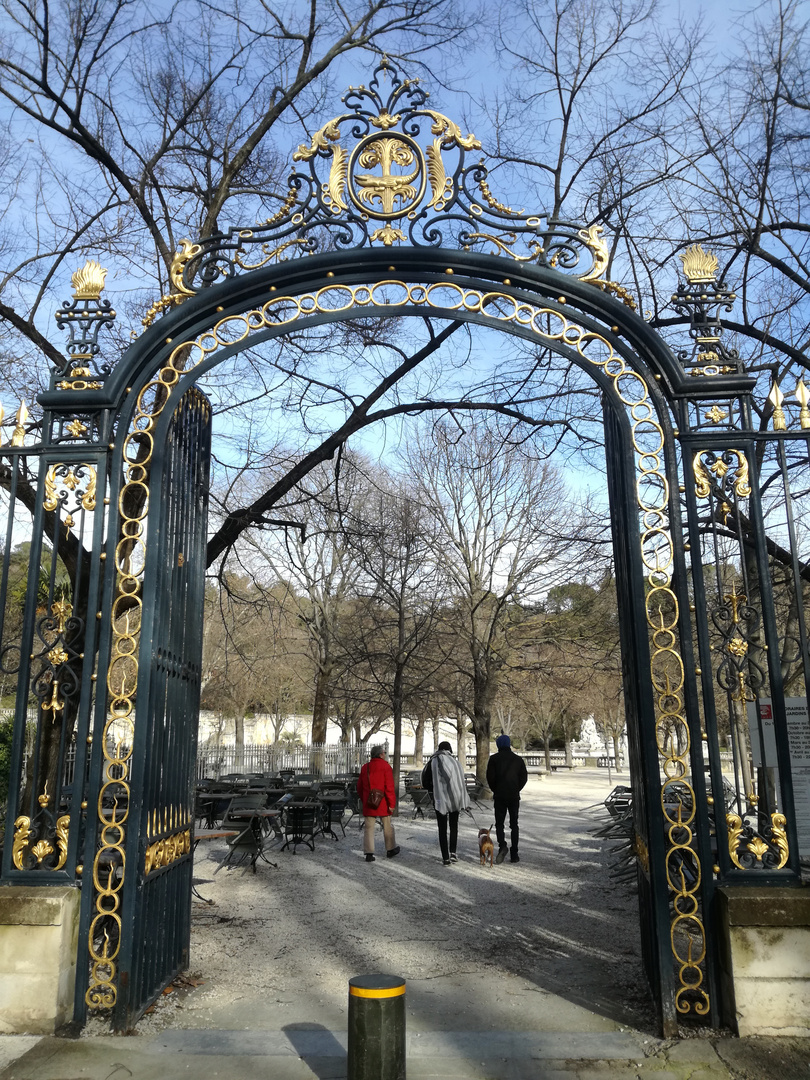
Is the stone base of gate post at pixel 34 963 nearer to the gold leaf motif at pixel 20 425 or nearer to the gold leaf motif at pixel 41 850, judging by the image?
the gold leaf motif at pixel 41 850

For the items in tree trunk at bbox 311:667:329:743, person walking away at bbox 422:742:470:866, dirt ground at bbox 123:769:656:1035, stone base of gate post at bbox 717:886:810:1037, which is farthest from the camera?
tree trunk at bbox 311:667:329:743

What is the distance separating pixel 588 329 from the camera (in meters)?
5.77

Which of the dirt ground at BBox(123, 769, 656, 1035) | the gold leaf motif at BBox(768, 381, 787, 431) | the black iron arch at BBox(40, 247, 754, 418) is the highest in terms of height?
the black iron arch at BBox(40, 247, 754, 418)

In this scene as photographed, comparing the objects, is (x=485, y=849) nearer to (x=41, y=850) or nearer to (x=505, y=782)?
(x=505, y=782)

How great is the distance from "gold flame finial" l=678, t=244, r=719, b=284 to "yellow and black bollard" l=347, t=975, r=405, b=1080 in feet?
15.6

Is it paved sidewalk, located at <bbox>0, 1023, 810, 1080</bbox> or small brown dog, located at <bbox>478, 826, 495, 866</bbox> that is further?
small brown dog, located at <bbox>478, 826, 495, 866</bbox>

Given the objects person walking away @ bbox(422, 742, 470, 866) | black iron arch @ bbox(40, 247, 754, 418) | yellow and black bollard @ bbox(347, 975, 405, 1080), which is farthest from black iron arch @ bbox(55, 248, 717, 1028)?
person walking away @ bbox(422, 742, 470, 866)

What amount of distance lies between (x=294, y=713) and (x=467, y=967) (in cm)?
4961

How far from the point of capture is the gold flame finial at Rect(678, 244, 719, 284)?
5730 mm

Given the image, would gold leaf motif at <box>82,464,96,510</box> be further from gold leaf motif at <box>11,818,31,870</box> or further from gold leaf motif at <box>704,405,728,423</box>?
gold leaf motif at <box>704,405,728,423</box>

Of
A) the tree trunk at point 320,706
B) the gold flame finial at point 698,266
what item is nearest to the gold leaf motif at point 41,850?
the gold flame finial at point 698,266

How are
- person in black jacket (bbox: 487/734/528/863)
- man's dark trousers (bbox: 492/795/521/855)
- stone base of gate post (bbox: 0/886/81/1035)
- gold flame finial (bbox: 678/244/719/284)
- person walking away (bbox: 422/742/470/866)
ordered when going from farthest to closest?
man's dark trousers (bbox: 492/795/521/855) < person in black jacket (bbox: 487/734/528/863) < person walking away (bbox: 422/742/470/866) < gold flame finial (bbox: 678/244/719/284) < stone base of gate post (bbox: 0/886/81/1035)

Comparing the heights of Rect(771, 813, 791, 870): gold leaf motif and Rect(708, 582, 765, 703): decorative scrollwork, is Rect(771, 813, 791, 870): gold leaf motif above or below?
below

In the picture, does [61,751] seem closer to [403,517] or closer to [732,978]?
[732,978]
